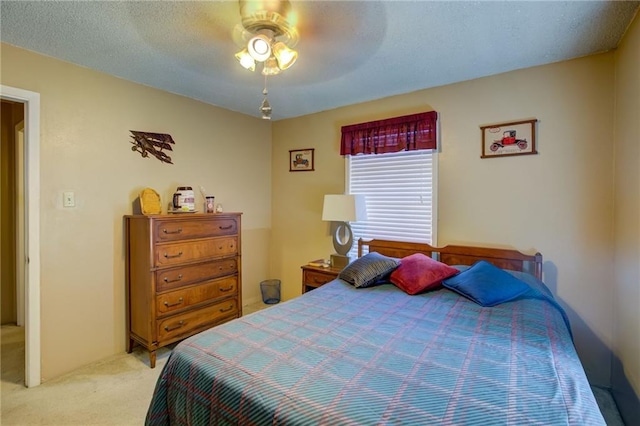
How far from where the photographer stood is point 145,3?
5.44 ft

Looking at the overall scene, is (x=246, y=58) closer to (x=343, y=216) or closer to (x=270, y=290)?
(x=343, y=216)

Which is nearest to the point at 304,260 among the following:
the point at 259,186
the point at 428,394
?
the point at 259,186

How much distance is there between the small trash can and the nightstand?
868 mm

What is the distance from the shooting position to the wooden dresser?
2.48m

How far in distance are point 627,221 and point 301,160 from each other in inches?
116

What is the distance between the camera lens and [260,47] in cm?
165

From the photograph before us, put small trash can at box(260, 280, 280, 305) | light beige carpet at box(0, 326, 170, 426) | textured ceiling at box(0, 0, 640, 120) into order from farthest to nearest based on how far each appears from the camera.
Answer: small trash can at box(260, 280, 280, 305), light beige carpet at box(0, 326, 170, 426), textured ceiling at box(0, 0, 640, 120)

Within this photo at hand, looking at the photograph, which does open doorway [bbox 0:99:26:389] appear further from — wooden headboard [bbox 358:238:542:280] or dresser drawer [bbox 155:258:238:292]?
wooden headboard [bbox 358:238:542:280]

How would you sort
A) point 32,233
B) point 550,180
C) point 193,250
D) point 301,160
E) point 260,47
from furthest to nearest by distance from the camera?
point 301,160 < point 193,250 < point 550,180 < point 32,233 < point 260,47

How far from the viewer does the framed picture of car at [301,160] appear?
3717 millimetres

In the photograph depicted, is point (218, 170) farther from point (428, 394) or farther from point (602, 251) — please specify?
point (602, 251)

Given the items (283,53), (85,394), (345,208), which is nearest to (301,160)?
(345,208)

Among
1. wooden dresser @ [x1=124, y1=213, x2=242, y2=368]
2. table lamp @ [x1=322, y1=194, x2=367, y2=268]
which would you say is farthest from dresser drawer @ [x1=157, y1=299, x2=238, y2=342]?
table lamp @ [x1=322, y1=194, x2=367, y2=268]

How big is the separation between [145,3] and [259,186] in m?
2.45
